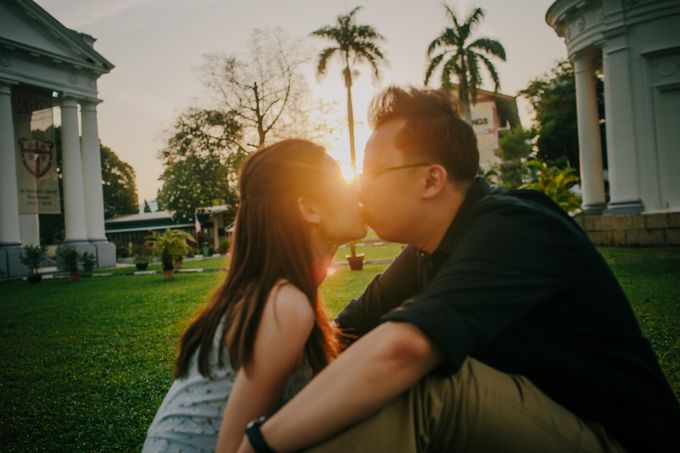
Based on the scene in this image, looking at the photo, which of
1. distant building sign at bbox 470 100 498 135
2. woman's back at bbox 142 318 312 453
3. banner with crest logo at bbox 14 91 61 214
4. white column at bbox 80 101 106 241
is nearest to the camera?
woman's back at bbox 142 318 312 453

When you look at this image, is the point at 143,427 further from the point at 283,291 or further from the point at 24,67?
the point at 24,67

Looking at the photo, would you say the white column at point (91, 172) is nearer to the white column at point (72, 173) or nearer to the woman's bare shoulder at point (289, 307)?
the white column at point (72, 173)

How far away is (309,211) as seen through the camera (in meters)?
1.90

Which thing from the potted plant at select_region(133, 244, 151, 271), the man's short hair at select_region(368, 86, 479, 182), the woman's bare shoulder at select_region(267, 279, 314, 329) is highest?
the man's short hair at select_region(368, 86, 479, 182)

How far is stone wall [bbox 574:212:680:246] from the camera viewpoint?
52.7ft

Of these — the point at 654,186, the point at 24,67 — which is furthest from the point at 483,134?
the point at 24,67

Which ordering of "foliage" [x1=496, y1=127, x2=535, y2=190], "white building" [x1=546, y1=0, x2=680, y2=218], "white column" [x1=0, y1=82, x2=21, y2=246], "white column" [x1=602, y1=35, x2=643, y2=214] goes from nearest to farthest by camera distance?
"white building" [x1=546, y1=0, x2=680, y2=218] < "white column" [x1=602, y1=35, x2=643, y2=214] < "white column" [x1=0, y1=82, x2=21, y2=246] < "foliage" [x1=496, y1=127, x2=535, y2=190]

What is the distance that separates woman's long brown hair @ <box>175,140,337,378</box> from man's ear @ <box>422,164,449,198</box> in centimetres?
55

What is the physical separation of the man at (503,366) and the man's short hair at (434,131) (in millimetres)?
334

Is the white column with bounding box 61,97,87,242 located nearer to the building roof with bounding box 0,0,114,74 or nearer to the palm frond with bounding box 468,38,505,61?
the building roof with bounding box 0,0,114,74

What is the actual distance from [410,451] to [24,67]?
99.9ft

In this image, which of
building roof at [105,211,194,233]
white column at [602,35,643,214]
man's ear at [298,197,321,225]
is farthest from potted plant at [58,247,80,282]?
building roof at [105,211,194,233]

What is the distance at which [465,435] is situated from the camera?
1483 millimetres

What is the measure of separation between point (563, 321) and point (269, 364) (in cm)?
98
